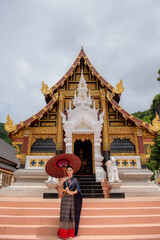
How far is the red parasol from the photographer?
12.2 ft

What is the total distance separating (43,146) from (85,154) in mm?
2815

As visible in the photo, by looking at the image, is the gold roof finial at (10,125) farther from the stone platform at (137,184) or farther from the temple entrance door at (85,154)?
the stone platform at (137,184)

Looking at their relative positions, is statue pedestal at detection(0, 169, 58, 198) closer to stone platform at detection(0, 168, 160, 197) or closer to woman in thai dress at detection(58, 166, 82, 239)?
stone platform at detection(0, 168, 160, 197)

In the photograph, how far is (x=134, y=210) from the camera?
4430 millimetres

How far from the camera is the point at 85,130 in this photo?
9078mm

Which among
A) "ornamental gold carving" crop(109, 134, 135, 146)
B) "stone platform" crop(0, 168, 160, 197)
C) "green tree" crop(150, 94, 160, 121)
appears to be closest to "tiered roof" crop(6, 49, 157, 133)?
"ornamental gold carving" crop(109, 134, 135, 146)

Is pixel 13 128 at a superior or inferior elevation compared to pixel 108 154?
superior

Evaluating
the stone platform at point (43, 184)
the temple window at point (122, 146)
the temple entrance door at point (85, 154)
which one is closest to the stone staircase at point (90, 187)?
the stone platform at point (43, 184)

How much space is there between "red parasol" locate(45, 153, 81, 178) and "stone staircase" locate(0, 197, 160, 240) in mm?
1146

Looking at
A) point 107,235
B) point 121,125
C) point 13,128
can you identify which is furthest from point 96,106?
point 107,235

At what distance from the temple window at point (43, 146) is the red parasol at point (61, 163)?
17.0ft

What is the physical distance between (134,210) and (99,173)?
140 inches

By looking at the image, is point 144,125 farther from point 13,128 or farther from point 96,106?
point 13,128

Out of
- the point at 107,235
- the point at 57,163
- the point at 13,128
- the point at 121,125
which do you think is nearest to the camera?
the point at 107,235
